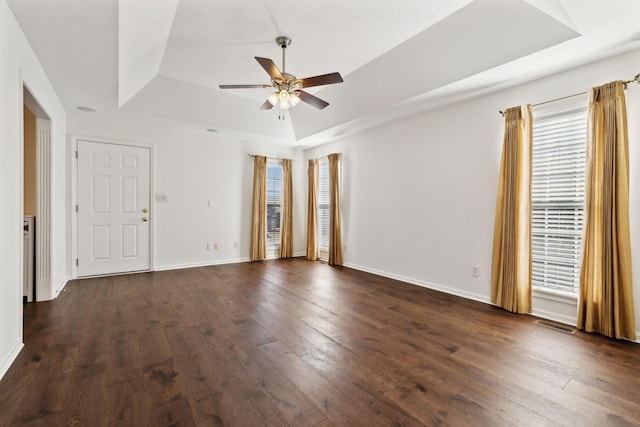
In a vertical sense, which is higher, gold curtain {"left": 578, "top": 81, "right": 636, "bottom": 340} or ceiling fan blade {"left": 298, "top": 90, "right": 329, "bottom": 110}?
ceiling fan blade {"left": 298, "top": 90, "right": 329, "bottom": 110}

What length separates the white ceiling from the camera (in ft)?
7.48

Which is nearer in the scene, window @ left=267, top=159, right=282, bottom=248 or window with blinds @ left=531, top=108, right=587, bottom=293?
window with blinds @ left=531, top=108, right=587, bottom=293

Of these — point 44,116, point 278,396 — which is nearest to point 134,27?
point 44,116

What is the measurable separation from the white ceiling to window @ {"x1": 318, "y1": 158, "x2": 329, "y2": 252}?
2078mm

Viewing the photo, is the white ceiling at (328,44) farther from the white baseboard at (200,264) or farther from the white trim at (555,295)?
the white baseboard at (200,264)

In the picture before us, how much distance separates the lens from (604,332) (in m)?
2.57

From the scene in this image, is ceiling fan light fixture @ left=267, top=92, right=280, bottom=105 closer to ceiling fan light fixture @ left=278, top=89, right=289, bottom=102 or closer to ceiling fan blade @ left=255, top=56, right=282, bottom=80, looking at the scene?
ceiling fan light fixture @ left=278, top=89, right=289, bottom=102

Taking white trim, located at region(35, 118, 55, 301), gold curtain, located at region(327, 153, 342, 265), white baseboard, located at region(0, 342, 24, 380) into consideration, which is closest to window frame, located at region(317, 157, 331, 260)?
gold curtain, located at region(327, 153, 342, 265)

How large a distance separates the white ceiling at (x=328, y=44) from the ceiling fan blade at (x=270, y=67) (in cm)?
50

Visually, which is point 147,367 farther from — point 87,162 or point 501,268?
point 87,162

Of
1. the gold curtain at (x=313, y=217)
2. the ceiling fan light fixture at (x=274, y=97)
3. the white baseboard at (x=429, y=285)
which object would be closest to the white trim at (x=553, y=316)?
the white baseboard at (x=429, y=285)

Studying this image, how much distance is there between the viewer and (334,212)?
5.71 meters

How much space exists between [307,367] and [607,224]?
9.18 feet

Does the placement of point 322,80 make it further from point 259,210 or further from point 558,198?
point 259,210
